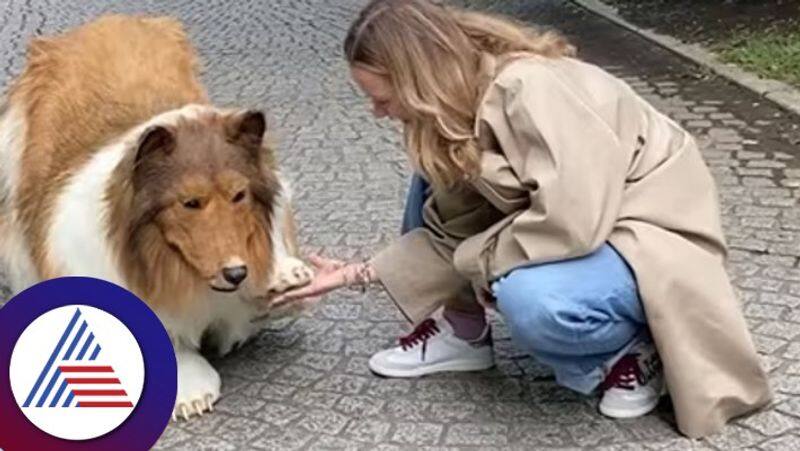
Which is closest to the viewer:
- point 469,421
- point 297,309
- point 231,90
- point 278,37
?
point 469,421

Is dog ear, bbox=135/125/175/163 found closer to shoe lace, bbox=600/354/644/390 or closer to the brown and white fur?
the brown and white fur

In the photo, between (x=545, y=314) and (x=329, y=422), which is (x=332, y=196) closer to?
(x=329, y=422)

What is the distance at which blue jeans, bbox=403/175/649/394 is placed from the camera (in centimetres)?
384

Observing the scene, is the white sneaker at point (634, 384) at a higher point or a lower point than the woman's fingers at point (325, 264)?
lower

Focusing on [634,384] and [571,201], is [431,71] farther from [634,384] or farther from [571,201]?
[634,384]

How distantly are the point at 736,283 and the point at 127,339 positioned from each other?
9.80 feet

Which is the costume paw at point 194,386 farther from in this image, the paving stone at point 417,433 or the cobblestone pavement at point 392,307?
the paving stone at point 417,433

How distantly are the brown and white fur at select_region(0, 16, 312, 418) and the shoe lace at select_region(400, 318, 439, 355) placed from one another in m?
0.51

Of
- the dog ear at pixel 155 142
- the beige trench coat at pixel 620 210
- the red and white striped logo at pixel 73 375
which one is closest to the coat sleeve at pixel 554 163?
the beige trench coat at pixel 620 210

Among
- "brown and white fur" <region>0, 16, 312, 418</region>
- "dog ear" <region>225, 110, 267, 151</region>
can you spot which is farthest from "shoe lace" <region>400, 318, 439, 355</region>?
"dog ear" <region>225, 110, 267, 151</region>

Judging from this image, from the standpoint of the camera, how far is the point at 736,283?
515 centimetres

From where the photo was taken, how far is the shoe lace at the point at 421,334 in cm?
459

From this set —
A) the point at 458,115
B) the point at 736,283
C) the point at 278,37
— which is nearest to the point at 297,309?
the point at 458,115

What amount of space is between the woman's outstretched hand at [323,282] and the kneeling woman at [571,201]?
1.38 ft
